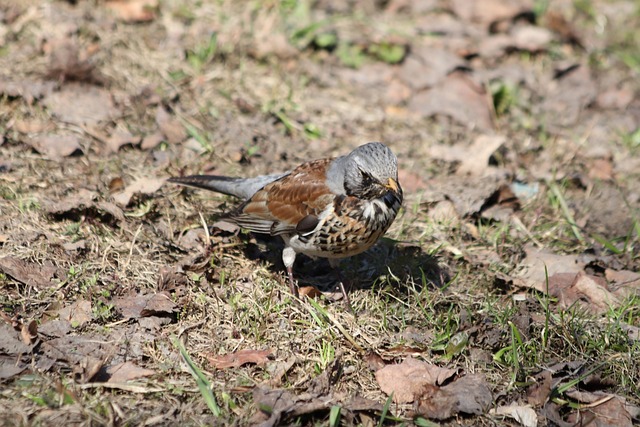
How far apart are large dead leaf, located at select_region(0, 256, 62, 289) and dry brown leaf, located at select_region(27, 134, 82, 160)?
1387mm

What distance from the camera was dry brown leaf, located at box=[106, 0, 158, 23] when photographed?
305 inches

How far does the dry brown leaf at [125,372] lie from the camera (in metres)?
4.32

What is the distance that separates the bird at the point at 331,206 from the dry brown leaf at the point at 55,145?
164 cm

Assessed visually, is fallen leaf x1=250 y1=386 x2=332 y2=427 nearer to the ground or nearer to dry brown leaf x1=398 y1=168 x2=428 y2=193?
the ground

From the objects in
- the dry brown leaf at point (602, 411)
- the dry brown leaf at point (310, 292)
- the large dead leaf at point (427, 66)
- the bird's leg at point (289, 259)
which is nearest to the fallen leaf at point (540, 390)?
the dry brown leaf at point (602, 411)

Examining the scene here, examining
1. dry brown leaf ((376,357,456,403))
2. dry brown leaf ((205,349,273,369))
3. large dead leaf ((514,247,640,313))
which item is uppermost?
dry brown leaf ((205,349,273,369))

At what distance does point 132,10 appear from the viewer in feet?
25.5

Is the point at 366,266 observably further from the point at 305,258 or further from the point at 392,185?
the point at 392,185

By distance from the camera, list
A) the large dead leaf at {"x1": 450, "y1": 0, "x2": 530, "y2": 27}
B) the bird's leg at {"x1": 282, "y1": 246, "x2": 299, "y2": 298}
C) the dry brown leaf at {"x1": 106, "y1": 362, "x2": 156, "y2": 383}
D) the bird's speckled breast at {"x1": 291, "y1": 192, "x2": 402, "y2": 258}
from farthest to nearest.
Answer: the large dead leaf at {"x1": 450, "y1": 0, "x2": 530, "y2": 27}, the bird's leg at {"x1": 282, "y1": 246, "x2": 299, "y2": 298}, the bird's speckled breast at {"x1": 291, "y1": 192, "x2": 402, "y2": 258}, the dry brown leaf at {"x1": 106, "y1": 362, "x2": 156, "y2": 383}

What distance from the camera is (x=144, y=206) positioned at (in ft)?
19.0

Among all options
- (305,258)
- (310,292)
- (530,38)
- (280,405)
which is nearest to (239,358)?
(280,405)

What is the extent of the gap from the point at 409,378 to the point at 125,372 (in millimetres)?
1715

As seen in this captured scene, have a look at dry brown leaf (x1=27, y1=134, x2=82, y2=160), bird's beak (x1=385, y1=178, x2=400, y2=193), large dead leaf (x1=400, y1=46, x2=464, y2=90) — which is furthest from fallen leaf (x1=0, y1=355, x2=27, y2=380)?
large dead leaf (x1=400, y1=46, x2=464, y2=90)

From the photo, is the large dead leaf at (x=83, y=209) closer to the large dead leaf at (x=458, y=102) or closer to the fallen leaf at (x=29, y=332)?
the fallen leaf at (x=29, y=332)
